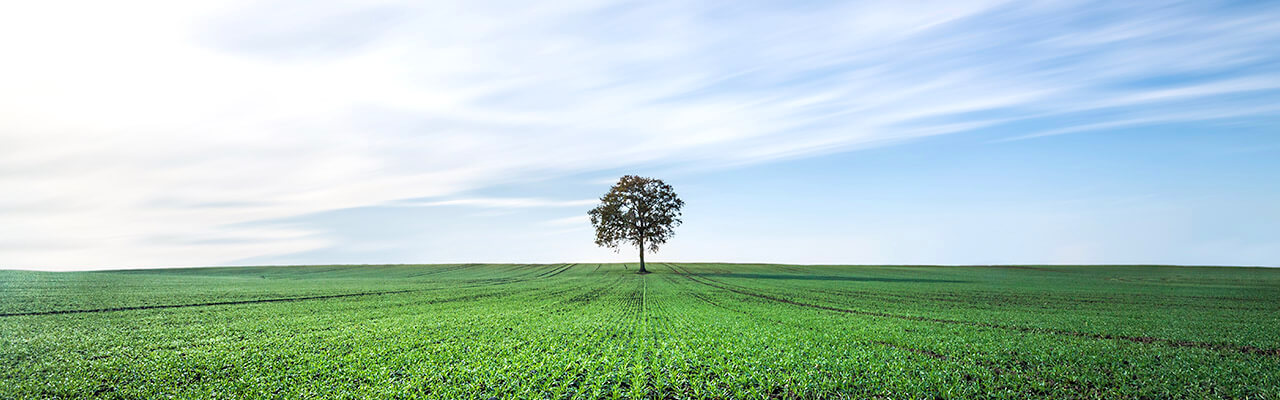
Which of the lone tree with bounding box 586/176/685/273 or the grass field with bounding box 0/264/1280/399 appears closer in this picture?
the grass field with bounding box 0/264/1280/399

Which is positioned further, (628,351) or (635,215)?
(635,215)

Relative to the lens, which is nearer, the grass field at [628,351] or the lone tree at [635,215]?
the grass field at [628,351]

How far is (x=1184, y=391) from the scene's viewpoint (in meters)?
13.6

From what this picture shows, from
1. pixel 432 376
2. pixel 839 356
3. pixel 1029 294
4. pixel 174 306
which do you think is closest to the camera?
pixel 432 376

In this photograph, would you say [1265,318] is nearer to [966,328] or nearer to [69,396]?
[966,328]

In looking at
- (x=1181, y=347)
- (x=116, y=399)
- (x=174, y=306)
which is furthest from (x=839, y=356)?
(x=174, y=306)

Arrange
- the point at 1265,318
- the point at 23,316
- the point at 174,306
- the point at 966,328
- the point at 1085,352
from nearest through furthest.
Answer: the point at 1085,352
the point at 966,328
the point at 23,316
the point at 1265,318
the point at 174,306

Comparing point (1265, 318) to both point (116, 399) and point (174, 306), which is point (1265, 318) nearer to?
point (116, 399)

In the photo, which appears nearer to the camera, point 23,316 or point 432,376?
point 432,376

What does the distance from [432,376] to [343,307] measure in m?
23.0

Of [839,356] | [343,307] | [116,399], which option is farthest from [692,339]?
[343,307]

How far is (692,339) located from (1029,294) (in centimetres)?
3995

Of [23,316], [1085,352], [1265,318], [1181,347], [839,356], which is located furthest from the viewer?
[1265,318]

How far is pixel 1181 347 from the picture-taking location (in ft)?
64.4
